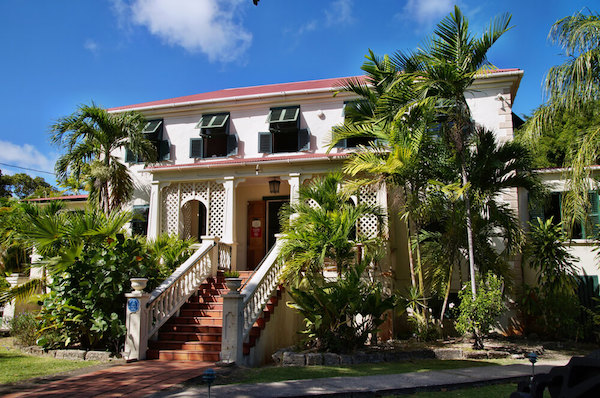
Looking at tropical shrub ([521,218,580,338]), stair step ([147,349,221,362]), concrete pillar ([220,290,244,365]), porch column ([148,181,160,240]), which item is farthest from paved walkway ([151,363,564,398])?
porch column ([148,181,160,240])

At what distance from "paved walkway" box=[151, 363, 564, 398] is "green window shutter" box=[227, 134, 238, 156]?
11.1 metres

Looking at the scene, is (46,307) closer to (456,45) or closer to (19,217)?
(19,217)

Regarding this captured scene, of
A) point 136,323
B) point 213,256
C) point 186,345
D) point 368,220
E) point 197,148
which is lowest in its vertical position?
point 186,345

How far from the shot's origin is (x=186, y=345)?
9.77m

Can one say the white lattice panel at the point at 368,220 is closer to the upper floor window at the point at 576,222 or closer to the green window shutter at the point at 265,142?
the green window shutter at the point at 265,142

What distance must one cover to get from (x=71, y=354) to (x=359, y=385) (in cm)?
608

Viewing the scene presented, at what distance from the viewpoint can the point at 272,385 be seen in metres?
6.56

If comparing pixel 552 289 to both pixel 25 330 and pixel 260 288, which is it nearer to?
pixel 260 288

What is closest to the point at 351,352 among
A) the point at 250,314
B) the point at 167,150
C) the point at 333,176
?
the point at 250,314

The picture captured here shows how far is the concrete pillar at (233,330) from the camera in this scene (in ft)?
29.2

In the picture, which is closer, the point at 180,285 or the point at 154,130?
the point at 180,285

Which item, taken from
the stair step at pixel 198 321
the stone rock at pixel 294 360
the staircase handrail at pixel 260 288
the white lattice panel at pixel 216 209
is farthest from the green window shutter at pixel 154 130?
the stone rock at pixel 294 360

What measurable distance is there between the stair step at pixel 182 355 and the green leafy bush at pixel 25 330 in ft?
9.38

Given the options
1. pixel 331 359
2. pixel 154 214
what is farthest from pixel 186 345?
pixel 154 214
